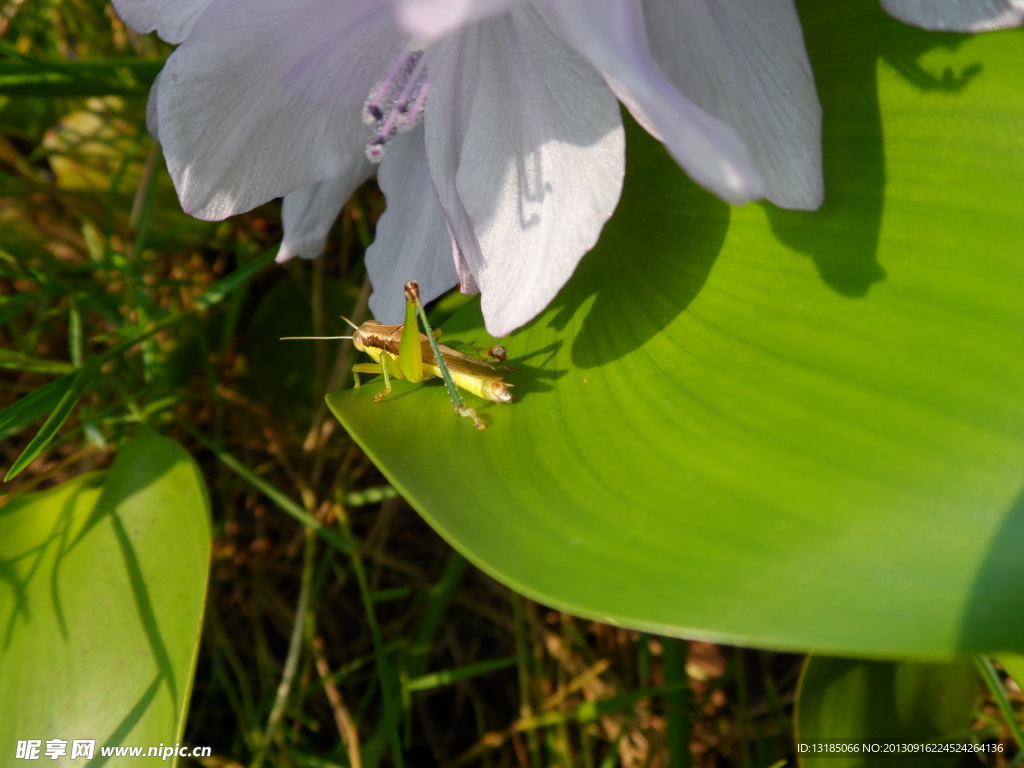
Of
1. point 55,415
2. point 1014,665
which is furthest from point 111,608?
point 1014,665

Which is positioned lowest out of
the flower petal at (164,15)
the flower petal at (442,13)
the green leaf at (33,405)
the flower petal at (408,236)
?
the green leaf at (33,405)

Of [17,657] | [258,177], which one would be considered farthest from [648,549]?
[17,657]

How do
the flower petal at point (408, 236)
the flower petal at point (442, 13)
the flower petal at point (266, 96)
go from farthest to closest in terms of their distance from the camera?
the flower petal at point (408, 236) < the flower petal at point (266, 96) < the flower petal at point (442, 13)

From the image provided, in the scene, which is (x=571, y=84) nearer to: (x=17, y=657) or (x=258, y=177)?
(x=258, y=177)

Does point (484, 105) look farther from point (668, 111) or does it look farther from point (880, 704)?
point (880, 704)

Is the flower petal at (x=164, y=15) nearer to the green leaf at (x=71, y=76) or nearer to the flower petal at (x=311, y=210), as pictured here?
the flower petal at (x=311, y=210)

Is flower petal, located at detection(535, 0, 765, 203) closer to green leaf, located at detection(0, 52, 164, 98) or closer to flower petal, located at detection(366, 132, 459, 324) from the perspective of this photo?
flower petal, located at detection(366, 132, 459, 324)

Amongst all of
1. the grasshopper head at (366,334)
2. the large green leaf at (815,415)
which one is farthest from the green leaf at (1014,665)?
the grasshopper head at (366,334)

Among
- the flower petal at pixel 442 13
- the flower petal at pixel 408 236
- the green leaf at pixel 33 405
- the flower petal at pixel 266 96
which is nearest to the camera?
the flower petal at pixel 442 13
